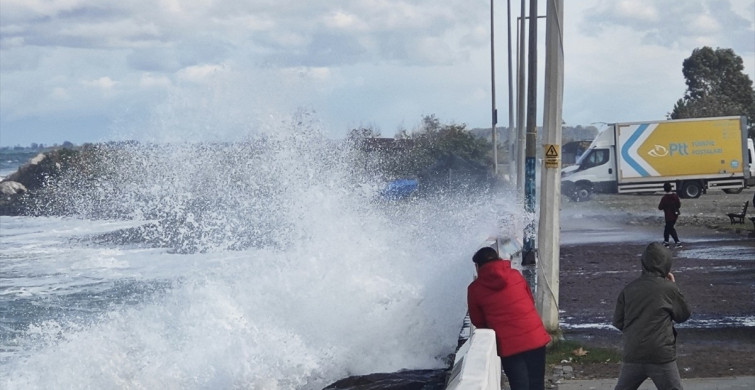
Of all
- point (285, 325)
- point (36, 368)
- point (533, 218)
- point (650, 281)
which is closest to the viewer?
point (650, 281)

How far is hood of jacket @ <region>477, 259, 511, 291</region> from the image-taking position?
775 cm

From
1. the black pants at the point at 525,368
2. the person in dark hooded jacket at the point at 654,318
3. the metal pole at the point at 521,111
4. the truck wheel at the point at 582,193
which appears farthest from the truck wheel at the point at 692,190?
the person in dark hooded jacket at the point at 654,318

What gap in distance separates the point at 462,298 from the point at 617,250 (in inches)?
441

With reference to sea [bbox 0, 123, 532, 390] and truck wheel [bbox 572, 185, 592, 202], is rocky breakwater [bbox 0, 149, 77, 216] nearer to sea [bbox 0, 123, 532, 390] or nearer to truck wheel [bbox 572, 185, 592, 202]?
sea [bbox 0, 123, 532, 390]

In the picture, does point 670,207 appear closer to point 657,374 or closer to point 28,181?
point 657,374

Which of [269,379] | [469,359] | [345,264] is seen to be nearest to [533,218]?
[345,264]

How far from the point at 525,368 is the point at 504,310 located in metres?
0.49

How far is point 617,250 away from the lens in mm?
24875

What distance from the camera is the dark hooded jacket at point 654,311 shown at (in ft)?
24.5

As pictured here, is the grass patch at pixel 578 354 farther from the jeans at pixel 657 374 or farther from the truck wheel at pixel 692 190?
the truck wheel at pixel 692 190

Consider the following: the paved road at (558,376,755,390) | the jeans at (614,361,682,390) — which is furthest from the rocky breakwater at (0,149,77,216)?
the jeans at (614,361,682,390)

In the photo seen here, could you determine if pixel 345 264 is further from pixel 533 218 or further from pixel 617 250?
pixel 617 250

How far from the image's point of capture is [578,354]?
1143 centimetres

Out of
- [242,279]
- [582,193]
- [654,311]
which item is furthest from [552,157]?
[582,193]
